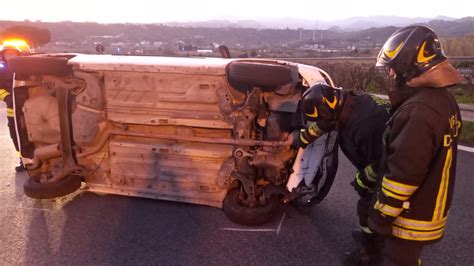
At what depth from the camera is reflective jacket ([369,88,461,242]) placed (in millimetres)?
2451

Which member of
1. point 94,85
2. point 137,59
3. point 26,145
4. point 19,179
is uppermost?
point 137,59

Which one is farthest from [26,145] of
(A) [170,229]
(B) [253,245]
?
Result: (B) [253,245]

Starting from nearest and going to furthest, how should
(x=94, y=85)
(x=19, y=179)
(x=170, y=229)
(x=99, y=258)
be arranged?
(x=99, y=258)
(x=170, y=229)
(x=94, y=85)
(x=19, y=179)

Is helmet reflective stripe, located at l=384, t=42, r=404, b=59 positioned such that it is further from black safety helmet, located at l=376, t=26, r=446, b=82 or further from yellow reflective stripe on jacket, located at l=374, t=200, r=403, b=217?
yellow reflective stripe on jacket, located at l=374, t=200, r=403, b=217

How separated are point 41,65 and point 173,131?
1504 mm

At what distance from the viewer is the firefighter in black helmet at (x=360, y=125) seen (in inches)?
130

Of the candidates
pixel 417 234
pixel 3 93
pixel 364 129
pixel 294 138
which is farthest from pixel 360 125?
pixel 3 93

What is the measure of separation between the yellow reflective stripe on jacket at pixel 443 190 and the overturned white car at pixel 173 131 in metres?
1.55

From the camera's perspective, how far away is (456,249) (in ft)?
12.3

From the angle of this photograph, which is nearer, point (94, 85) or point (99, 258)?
point (99, 258)

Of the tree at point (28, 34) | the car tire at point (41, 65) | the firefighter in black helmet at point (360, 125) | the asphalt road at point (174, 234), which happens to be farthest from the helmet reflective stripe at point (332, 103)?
the tree at point (28, 34)

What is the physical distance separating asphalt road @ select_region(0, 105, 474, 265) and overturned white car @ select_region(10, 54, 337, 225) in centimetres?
18

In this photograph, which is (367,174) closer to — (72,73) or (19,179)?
(72,73)

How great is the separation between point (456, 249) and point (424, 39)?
2.03 meters
